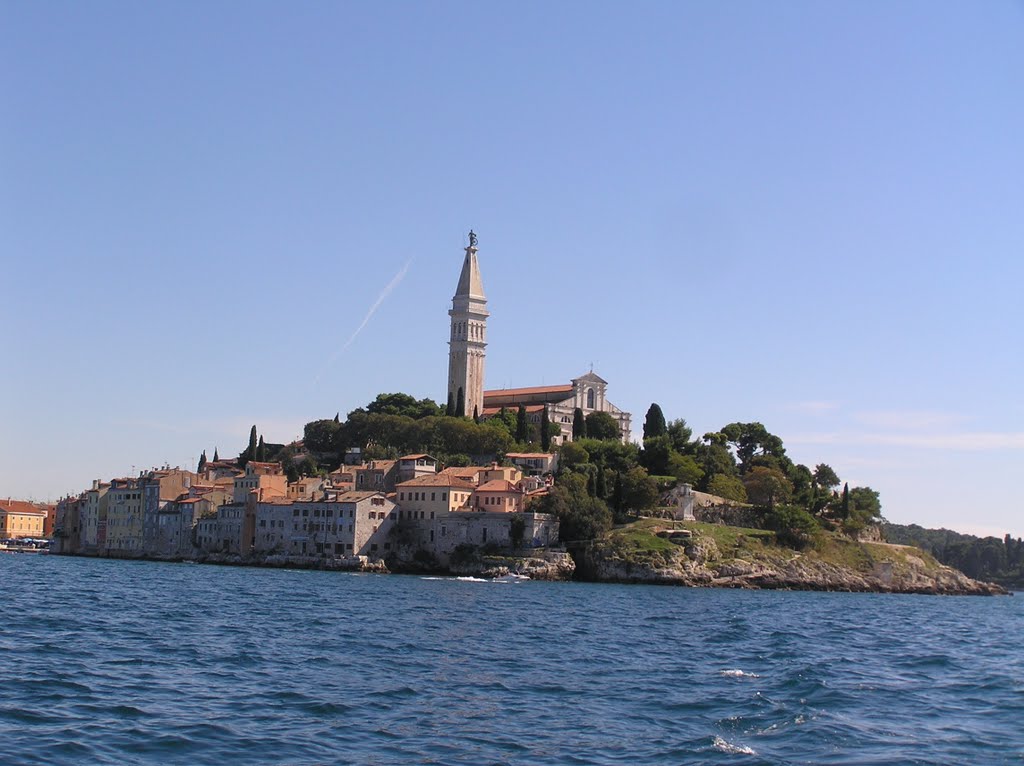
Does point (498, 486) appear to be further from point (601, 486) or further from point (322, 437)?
point (322, 437)

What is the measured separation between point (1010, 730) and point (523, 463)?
8518 centimetres

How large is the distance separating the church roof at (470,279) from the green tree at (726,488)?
36526mm

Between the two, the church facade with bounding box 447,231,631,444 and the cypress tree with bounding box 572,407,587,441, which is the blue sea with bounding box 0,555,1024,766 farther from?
the church facade with bounding box 447,231,631,444

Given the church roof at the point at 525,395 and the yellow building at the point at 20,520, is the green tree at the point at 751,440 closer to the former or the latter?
the church roof at the point at 525,395

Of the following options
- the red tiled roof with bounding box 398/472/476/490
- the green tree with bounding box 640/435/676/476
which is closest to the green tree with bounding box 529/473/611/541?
the red tiled roof with bounding box 398/472/476/490

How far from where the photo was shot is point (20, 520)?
154 m

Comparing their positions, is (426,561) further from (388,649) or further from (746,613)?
(388,649)

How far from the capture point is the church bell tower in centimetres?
12888

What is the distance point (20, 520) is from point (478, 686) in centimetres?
14120

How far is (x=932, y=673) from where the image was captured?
104 feet

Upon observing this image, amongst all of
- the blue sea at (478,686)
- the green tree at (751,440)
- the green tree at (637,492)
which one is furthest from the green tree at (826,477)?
the blue sea at (478,686)

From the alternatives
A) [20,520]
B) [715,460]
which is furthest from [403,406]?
[20,520]

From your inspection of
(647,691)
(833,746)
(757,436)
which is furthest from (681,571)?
(833,746)

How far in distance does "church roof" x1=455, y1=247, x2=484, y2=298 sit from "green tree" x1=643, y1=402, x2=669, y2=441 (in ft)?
75.6
